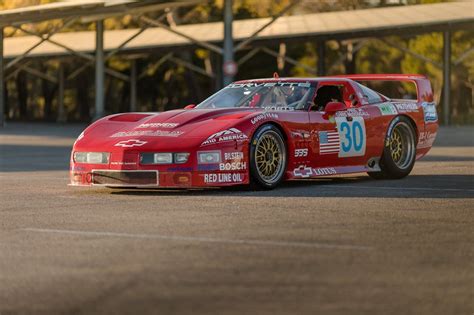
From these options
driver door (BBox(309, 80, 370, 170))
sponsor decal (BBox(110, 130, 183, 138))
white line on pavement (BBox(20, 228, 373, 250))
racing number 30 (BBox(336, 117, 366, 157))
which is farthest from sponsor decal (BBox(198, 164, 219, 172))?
white line on pavement (BBox(20, 228, 373, 250))

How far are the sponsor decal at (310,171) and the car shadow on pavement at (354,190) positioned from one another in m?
0.13

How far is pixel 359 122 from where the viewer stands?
14.1 meters

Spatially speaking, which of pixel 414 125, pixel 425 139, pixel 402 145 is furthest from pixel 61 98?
pixel 402 145

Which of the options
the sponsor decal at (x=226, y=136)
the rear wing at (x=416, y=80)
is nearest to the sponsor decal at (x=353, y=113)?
the rear wing at (x=416, y=80)

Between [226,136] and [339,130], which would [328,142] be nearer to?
[339,130]

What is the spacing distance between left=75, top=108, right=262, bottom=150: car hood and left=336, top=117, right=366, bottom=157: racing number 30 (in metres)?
1.26

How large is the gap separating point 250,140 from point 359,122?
6.94ft

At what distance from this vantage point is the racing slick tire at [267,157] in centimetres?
1250

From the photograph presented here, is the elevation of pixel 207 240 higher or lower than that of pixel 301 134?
lower

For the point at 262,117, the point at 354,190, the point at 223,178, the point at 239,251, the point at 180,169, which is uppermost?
the point at 262,117

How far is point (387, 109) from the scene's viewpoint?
1471 cm

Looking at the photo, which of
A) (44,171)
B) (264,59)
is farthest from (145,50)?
(44,171)

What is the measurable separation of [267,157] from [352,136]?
5.36 feet

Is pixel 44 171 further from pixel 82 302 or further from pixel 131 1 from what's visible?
pixel 131 1
